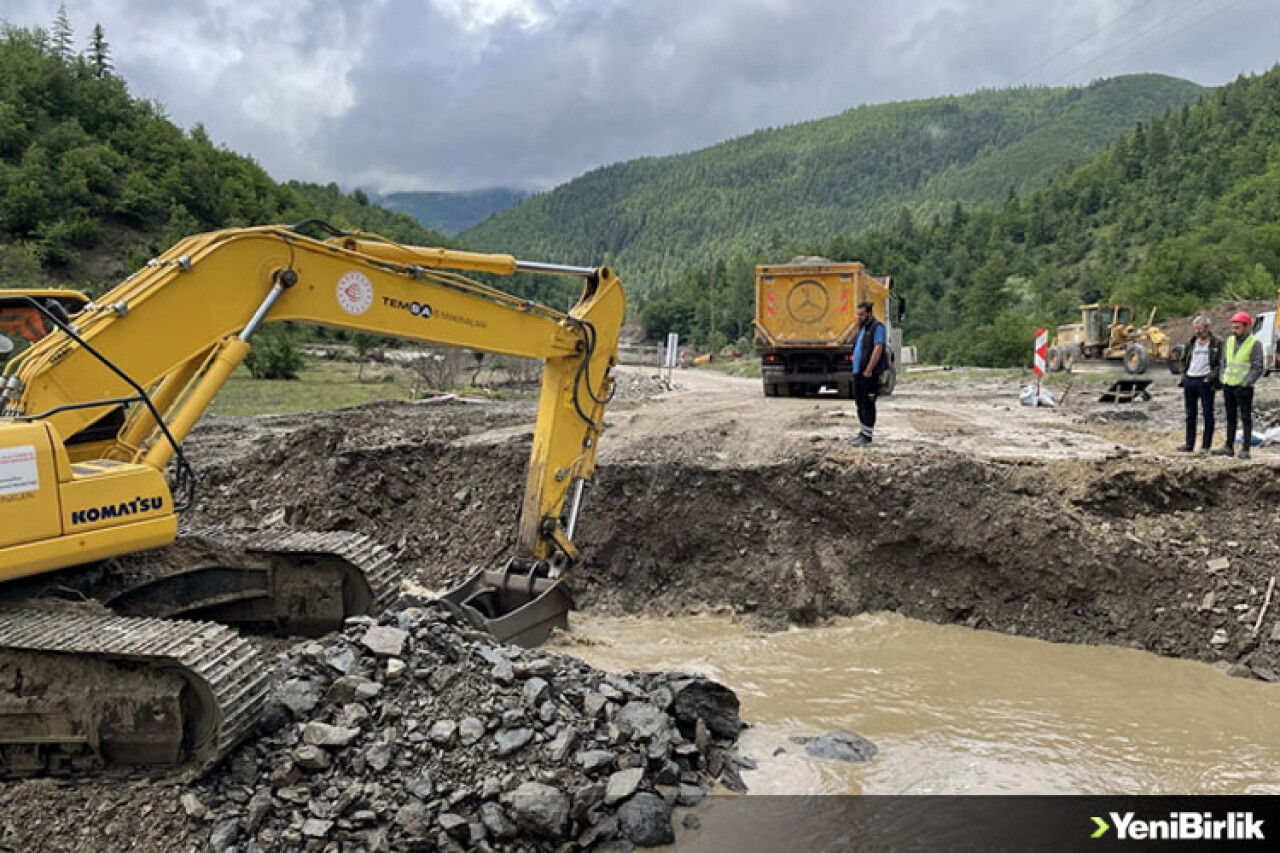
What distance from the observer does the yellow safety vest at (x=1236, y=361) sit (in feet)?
27.7

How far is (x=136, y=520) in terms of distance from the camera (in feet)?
13.5

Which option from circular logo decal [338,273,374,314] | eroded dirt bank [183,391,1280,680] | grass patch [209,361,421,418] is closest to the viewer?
circular logo decal [338,273,374,314]

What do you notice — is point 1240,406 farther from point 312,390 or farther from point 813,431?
point 312,390

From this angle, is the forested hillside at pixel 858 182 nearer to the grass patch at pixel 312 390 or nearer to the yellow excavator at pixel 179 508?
the grass patch at pixel 312 390

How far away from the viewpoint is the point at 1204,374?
9.02 meters

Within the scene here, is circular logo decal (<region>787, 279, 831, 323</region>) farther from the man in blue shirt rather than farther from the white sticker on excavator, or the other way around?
the white sticker on excavator

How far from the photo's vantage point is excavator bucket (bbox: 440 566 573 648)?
18.8 feet

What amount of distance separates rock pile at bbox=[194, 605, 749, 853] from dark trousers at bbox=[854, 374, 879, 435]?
5.51 meters

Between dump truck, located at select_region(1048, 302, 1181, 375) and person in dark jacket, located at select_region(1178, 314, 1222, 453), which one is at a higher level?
dump truck, located at select_region(1048, 302, 1181, 375)

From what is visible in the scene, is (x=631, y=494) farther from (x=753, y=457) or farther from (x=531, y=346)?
(x=531, y=346)

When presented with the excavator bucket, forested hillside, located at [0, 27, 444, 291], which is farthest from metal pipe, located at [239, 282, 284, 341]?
forested hillside, located at [0, 27, 444, 291]

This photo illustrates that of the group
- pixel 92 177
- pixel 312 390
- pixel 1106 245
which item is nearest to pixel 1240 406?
pixel 312 390

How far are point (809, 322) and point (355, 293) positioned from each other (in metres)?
12.6

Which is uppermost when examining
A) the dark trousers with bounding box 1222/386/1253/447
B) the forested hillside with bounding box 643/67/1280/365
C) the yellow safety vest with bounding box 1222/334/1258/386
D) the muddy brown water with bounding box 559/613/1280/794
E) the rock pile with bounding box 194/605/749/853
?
the forested hillside with bounding box 643/67/1280/365
